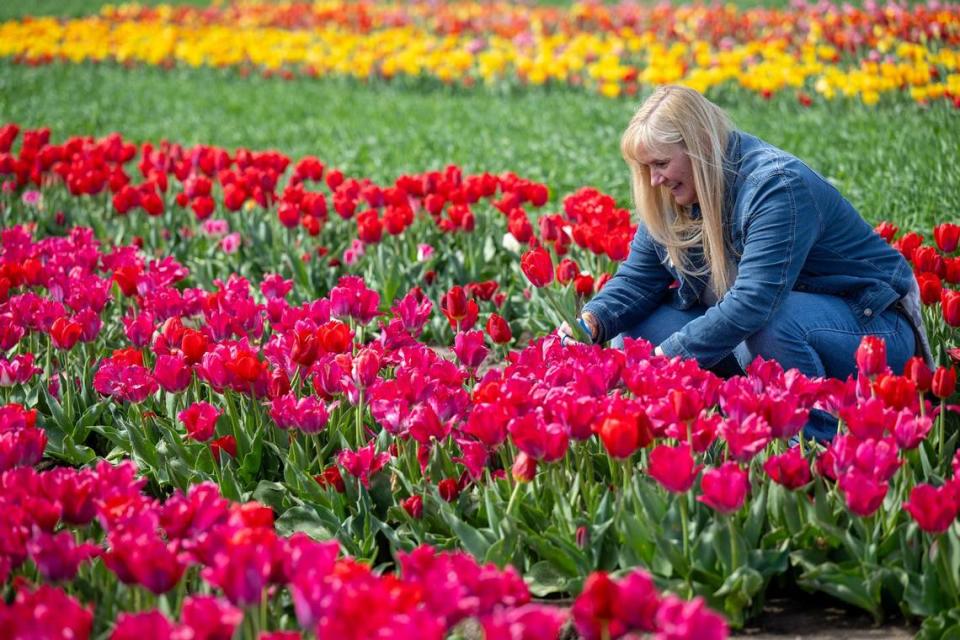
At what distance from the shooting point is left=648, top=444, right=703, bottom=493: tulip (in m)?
2.20

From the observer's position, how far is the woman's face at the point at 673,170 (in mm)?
3352

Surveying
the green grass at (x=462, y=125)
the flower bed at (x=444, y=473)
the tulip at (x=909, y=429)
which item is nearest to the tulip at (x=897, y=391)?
the flower bed at (x=444, y=473)

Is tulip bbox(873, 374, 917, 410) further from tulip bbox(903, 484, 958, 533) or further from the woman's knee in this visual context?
the woman's knee

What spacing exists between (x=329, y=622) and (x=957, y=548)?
1337mm

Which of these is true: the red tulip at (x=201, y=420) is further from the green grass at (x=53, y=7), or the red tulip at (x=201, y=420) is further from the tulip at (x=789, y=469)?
the green grass at (x=53, y=7)

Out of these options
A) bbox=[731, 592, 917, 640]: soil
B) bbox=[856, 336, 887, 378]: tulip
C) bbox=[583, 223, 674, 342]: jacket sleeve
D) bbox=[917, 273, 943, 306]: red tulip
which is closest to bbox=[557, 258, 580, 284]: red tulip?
bbox=[583, 223, 674, 342]: jacket sleeve

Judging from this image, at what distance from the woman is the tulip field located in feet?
0.65

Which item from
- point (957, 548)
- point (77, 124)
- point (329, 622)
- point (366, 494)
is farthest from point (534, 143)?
point (329, 622)

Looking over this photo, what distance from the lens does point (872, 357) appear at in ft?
8.91

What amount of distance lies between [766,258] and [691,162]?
369 mm

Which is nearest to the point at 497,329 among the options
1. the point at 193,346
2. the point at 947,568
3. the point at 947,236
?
the point at 193,346

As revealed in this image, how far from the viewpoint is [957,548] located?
7.45 feet

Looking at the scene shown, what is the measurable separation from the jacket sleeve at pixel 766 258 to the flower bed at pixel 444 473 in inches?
14.5

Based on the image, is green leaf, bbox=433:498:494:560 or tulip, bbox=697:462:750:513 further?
green leaf, bbox=433:498:494:560
